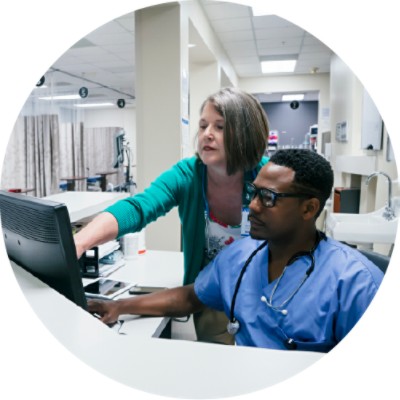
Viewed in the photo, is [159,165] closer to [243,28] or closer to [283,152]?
[283,152]

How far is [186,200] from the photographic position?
1.63 meters

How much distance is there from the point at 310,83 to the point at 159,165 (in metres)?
5.41

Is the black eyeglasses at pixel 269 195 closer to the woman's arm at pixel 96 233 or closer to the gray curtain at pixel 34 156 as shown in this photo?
the woman's arm at pixel 96 233

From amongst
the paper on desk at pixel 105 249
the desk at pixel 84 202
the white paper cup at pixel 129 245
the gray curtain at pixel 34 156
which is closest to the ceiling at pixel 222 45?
the gray curtain at pixel 34 156

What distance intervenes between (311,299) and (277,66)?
20.8ft

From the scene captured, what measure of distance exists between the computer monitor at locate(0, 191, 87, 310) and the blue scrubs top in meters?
0.50

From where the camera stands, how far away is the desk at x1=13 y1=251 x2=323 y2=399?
64 cm

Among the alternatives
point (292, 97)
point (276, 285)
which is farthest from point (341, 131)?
point (292, 97)

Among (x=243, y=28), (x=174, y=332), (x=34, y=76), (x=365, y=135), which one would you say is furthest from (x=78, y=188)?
(x=34, y=76)

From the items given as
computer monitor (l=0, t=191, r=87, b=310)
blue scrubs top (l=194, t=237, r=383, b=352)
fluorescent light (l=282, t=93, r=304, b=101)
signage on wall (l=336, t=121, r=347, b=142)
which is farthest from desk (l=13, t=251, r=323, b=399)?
fluorescent light (l=282, t=93, r=304, b=101)

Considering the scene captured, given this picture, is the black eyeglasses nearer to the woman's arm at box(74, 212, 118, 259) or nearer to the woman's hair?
the woman's hair

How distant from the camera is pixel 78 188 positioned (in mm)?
8922

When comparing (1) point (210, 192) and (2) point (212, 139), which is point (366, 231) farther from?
(2) point (212, 139)

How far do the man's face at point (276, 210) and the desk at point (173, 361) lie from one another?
494 millimetres
